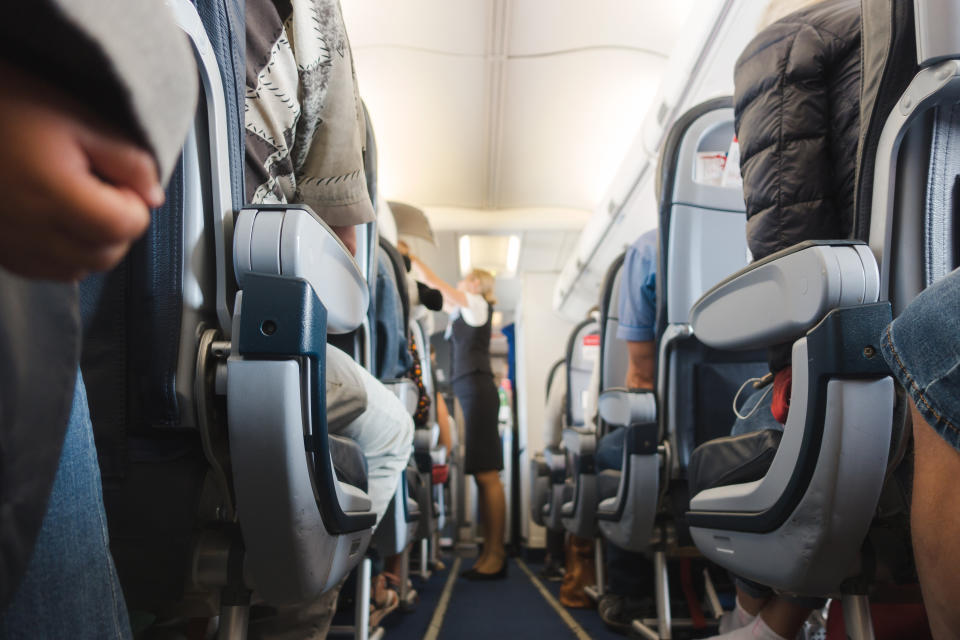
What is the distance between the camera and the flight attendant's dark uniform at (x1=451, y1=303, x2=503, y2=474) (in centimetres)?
534

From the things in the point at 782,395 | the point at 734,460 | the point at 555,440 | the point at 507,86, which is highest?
the point at 507,86

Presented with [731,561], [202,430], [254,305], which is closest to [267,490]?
[202,430]

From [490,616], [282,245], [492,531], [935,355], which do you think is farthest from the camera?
[492,531]

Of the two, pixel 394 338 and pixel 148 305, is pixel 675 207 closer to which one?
pixel 394 338

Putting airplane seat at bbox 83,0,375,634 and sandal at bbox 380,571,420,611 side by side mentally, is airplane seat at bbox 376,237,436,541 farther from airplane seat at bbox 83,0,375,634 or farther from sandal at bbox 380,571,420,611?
airplane seat at bbox 83,0,375,634

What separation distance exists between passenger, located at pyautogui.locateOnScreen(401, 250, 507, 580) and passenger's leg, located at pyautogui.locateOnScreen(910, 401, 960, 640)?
14.5 feet

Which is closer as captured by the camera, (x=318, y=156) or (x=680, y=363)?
(x=318, y=156)

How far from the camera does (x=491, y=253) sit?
770 centimetres

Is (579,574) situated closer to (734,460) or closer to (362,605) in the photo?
(362,605)

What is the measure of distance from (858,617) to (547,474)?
444 centimetres

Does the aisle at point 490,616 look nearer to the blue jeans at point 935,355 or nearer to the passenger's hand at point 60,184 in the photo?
the blue jeans at point 935,355

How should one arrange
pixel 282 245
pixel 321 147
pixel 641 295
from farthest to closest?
pixel 641 295 → pixel 321 147 → pixel 282 245

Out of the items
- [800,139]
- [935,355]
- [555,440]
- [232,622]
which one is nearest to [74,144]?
[935,355]

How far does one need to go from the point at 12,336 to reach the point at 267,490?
55 centimetres
